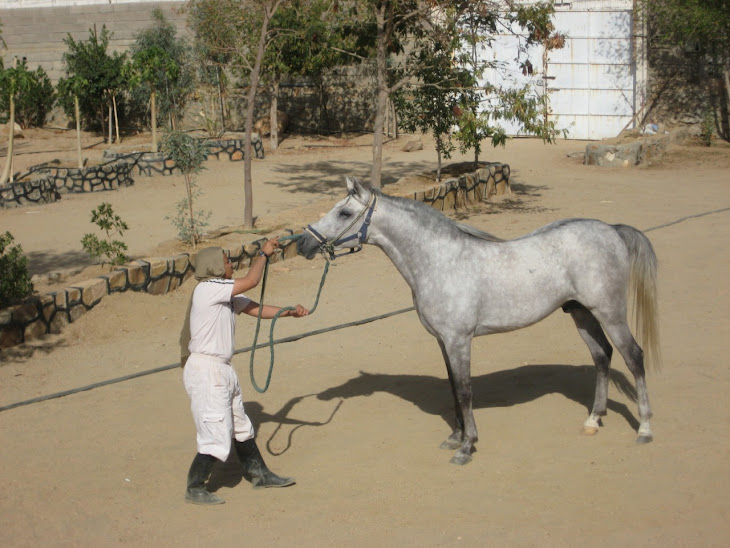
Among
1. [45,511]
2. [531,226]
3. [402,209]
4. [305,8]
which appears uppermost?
[305,8]

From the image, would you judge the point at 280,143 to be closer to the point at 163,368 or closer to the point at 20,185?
the point at 20,185

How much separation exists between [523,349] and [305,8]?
940cm

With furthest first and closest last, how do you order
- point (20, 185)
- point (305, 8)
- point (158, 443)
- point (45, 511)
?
point (20, 185) < point (305, 8) < point (158, 443) < point (45, 511)

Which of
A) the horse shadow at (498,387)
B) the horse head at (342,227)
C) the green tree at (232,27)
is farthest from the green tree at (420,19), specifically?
the horse head at (342,227)

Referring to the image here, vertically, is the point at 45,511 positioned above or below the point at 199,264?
below

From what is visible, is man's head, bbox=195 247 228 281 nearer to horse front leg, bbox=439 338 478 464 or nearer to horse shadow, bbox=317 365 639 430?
horse front leg, bbox=439 338 478 464

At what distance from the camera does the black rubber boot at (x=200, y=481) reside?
5.22m

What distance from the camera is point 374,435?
625 cm

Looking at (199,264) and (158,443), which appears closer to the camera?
(199,264)

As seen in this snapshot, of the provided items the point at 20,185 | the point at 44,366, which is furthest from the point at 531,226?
the point at 20,185

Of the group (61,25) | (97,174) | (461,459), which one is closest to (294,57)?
(97,174)

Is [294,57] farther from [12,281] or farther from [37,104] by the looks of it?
[12,281]

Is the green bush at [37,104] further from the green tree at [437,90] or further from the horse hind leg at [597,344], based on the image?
the horse hind leg at [597,344]

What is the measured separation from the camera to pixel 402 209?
5.83 meters
